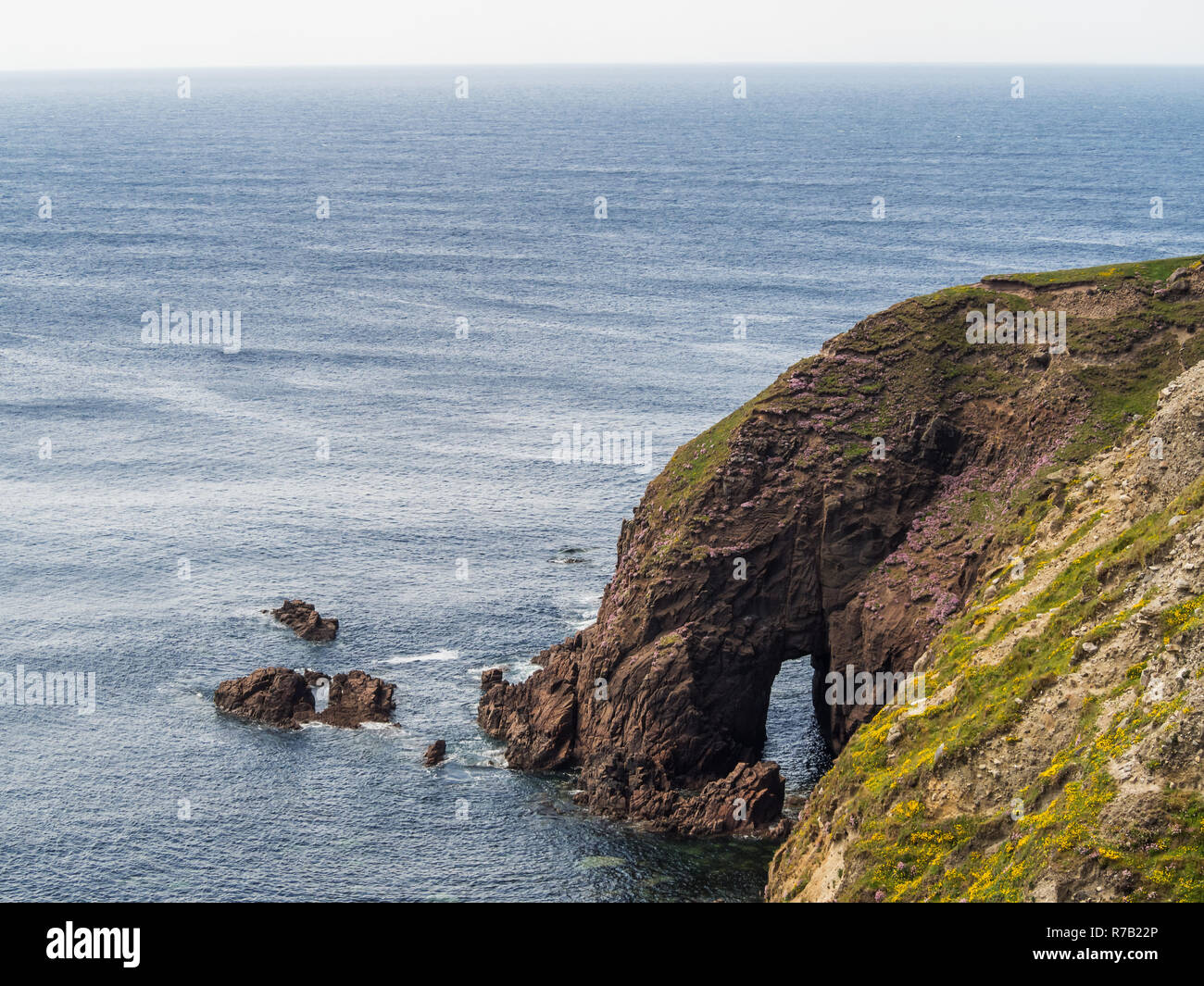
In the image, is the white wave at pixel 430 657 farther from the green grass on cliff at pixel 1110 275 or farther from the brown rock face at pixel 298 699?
the green grass on cliff at pixel 1110 275

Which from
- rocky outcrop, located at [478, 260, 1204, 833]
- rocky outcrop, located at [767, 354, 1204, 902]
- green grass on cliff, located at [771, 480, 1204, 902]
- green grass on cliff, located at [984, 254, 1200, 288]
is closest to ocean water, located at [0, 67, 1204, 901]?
rocky outcrop, located at [478, 260, 1204, 833]

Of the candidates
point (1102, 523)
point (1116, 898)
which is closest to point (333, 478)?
point (1102, 523)

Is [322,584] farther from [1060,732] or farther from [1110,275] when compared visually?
[1060,732]

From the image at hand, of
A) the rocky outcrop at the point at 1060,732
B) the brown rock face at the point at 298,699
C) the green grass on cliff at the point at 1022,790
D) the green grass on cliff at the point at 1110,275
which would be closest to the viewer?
the green grass on cliff at the point at 1022,790

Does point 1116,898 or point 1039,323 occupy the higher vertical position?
point 1039,323

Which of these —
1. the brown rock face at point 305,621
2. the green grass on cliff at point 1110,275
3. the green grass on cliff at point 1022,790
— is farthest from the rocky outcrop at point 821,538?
the brown rock face at point 305,621
